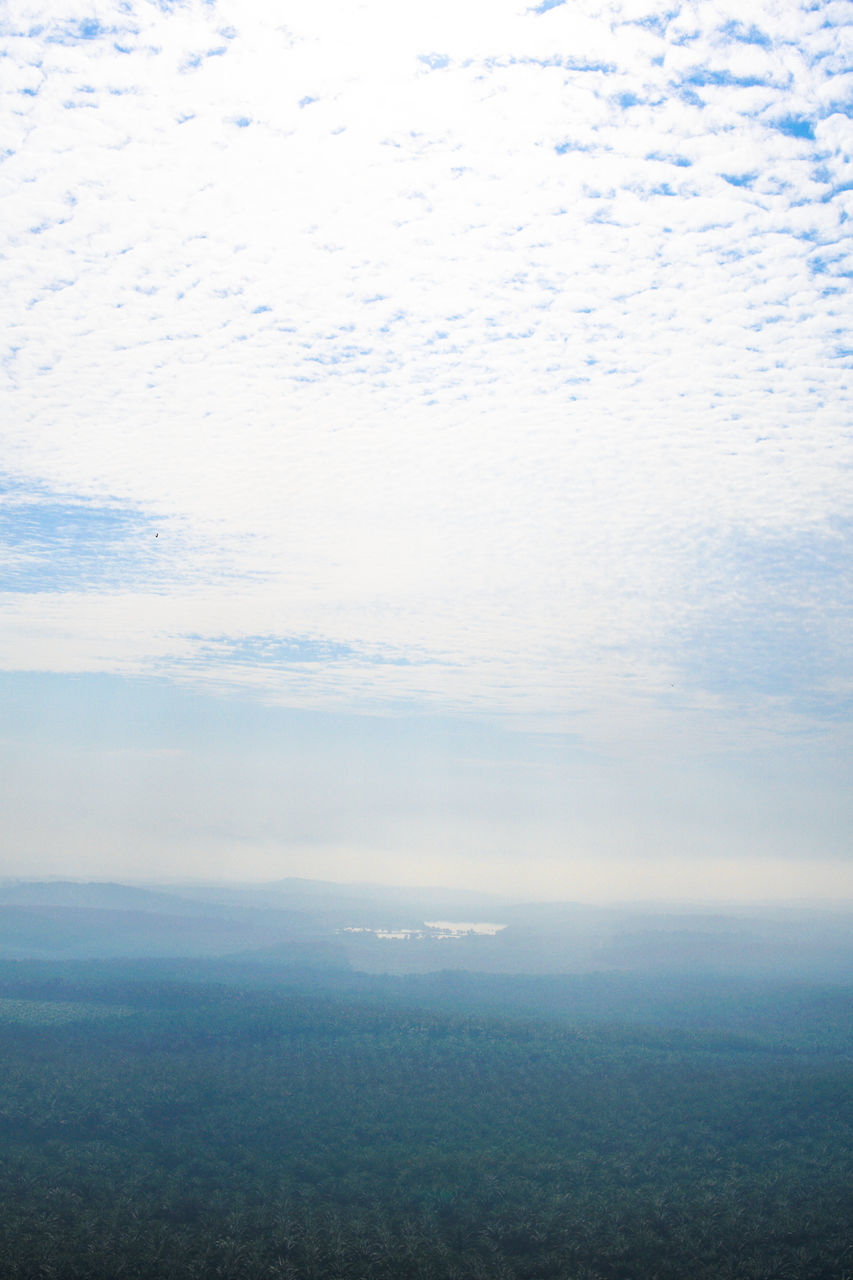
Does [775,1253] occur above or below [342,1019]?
above

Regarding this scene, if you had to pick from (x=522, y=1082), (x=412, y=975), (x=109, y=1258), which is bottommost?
(x=412, y=975)

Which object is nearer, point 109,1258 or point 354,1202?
point 109,1258

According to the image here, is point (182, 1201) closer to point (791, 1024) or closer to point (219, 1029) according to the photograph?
point (219, 1029)

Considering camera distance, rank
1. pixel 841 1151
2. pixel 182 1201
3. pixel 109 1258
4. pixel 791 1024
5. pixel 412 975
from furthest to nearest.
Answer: pixel 412 975 < pixel 791 1024 < pixel 841 1151 < pixel 182 1201 < pixel 109 1258

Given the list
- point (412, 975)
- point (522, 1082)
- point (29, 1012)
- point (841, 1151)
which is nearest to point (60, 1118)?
point (522, 1082)

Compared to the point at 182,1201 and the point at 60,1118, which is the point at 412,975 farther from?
the point at 182,1201

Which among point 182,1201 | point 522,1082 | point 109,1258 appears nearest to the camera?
point 109,1258

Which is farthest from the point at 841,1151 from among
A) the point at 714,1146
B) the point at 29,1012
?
the point at 29,1012
